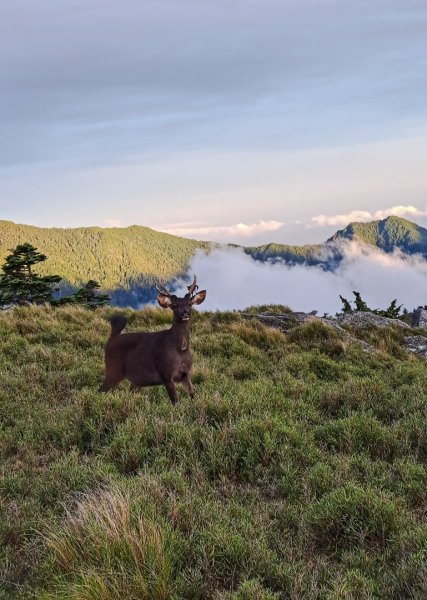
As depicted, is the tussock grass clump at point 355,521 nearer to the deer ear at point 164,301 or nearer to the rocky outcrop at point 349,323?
the deer ear at point 164,301

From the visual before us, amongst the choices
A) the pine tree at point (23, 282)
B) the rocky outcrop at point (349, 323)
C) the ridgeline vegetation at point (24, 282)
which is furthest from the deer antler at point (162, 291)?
the pine tree at point (23, 282)

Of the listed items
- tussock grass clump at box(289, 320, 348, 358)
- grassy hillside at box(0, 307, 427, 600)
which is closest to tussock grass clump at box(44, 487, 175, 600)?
grassy hillside at box(0, 307, 427, 600)

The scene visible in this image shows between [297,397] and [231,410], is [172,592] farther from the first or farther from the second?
[297,397]

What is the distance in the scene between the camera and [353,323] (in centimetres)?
1783

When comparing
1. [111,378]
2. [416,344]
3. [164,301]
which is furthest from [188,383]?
[416,344]

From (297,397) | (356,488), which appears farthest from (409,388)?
(356,488)

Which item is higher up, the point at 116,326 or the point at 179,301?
the point at 179,301

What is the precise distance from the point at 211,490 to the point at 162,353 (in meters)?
2.77

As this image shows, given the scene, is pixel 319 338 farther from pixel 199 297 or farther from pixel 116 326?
pixel 116 326

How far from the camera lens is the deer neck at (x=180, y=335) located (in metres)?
6.94

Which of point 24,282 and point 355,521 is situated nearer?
point 355,521

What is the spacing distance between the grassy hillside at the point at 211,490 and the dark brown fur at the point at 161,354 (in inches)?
12.5

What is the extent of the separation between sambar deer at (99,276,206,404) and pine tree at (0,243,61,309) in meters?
28.8

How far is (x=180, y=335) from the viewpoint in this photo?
695 cm
